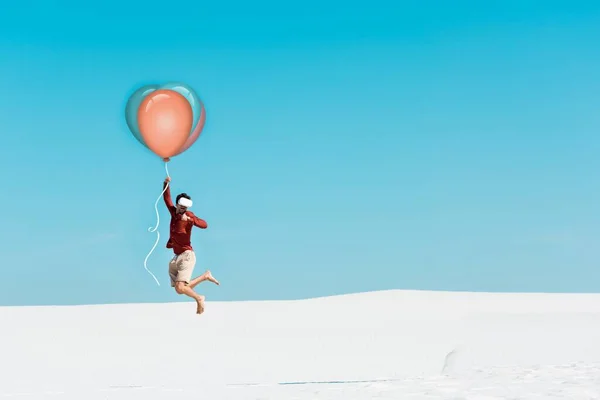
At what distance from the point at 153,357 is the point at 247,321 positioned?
5.00m

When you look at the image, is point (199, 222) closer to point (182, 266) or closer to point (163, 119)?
point (182, 266)

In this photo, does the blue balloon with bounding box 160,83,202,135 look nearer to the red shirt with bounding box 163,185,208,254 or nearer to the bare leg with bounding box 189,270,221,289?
the red shirt with bounding box 163,185,208,254

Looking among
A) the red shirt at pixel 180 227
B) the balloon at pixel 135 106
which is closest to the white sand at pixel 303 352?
the red shirt at pixel 180 227

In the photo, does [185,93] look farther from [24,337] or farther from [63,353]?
[24,337]

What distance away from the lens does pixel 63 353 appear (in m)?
14.4

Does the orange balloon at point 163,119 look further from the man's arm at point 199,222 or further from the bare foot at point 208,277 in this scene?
the bare foot at point 208,277

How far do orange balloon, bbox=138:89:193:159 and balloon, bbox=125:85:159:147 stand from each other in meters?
0.07

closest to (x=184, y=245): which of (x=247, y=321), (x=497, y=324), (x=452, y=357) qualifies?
(x=452, y=357)

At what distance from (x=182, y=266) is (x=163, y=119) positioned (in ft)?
6.98

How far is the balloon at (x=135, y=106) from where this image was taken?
12305 millimetres

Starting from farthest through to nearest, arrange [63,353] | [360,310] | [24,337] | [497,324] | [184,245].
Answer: [360,310] → [497,324] → [24,337] → [63,353] → [184,245]

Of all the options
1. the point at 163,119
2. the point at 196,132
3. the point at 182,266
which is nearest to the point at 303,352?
the point at 182,266

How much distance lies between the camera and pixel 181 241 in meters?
12.2

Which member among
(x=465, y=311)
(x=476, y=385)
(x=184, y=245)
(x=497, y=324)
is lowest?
(x=476, y=385)
